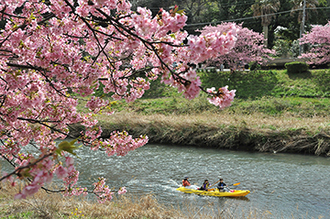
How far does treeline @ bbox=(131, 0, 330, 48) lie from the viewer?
31.2 meters

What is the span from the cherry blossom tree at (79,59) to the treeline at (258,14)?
96.0 feet

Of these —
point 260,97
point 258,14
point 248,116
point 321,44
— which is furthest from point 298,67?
point 258,14

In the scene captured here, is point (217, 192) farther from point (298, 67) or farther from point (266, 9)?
point (266, 9)

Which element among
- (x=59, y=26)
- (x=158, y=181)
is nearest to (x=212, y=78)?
(x=158, y=181)

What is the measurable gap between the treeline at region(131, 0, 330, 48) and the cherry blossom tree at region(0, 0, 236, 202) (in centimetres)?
2927

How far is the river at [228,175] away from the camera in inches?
361

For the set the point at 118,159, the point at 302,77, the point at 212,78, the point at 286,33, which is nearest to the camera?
the point at 118,159

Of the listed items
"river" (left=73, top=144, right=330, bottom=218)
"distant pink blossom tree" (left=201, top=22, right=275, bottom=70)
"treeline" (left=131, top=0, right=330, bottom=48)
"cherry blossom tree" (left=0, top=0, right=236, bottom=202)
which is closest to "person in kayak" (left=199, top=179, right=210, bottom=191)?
"river" (left=73, top=144, right=330, bottom=218)

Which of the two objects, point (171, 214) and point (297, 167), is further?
point (297, 167)

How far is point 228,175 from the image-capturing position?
11820 mm

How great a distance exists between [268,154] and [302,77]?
11517mm

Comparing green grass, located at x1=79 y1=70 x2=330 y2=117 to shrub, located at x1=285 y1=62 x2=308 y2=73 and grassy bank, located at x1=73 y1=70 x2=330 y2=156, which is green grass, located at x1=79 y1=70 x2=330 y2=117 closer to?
grassy bank, located at x1=73 y1=70 x2=330 y2=156

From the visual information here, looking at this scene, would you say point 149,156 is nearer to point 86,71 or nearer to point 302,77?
point 86,71

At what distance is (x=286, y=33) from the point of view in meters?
34.7
